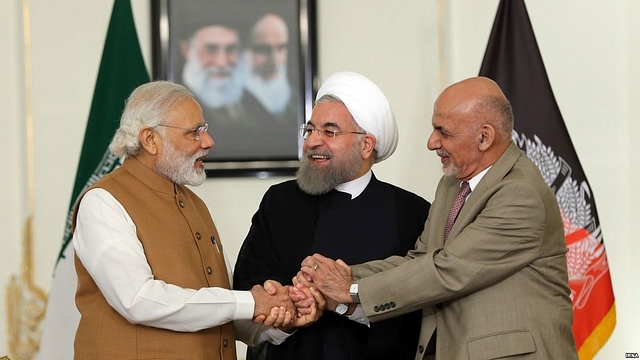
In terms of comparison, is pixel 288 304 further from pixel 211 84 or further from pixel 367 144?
pixel 211 84

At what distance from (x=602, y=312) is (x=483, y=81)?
2.20 metres

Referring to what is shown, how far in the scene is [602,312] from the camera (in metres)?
4.83

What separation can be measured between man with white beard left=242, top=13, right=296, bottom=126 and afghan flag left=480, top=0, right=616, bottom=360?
1.38 metres

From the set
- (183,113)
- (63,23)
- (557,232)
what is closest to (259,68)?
(63,23)

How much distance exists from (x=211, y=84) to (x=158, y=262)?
2.29 m

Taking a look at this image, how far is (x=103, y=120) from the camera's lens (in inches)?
195

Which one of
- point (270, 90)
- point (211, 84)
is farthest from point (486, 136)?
point (211, 84)

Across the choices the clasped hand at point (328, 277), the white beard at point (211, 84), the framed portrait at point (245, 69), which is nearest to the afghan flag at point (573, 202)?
the framed portrait at point (245, 69)

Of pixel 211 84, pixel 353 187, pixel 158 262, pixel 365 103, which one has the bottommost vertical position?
pixel 158 262

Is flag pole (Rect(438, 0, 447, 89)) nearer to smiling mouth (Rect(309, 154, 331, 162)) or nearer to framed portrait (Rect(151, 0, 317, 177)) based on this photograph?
framed portrait (Rect(151, 0, 317, 177))

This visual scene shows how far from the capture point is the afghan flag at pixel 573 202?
482cm

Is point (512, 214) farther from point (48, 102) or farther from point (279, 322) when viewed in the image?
point (48, 102)

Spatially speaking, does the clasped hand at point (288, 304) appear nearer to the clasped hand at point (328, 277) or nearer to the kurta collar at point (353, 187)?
the clasped hand at point (328, 277)

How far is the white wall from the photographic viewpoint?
5047 millimetres
